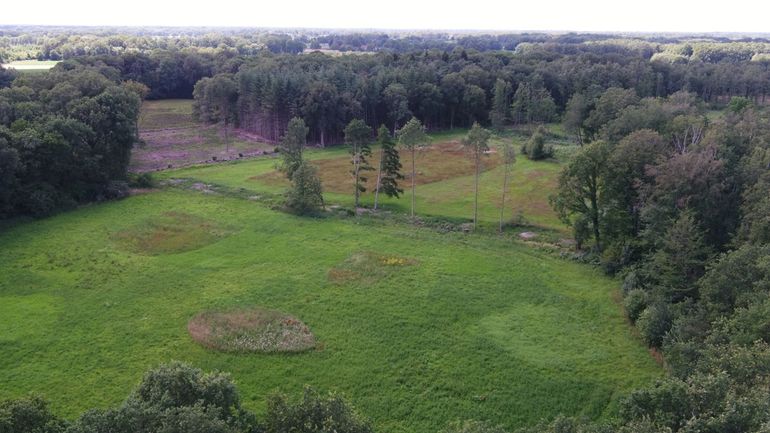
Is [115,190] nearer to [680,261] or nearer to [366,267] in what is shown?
[366,267]

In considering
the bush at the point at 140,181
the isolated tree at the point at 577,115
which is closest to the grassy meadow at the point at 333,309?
the bush at the point at 140,181

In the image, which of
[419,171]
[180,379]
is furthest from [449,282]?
[419,171]

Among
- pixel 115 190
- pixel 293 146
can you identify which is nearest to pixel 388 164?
pixel 293 146

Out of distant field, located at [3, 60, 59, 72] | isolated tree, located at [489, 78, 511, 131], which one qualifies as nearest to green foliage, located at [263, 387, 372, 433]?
isolated tree, located at [489, 78, 511, 131]

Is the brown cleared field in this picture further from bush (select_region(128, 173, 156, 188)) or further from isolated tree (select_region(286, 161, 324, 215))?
bush (select_region(128, 173, 156, 188))

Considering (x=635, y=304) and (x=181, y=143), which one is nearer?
(x=635, y=304)

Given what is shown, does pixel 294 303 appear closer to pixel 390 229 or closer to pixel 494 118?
pixel 390 229

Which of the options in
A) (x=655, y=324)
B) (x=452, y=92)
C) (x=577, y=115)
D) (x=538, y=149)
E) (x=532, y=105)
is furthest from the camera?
(x=452, y=92)
